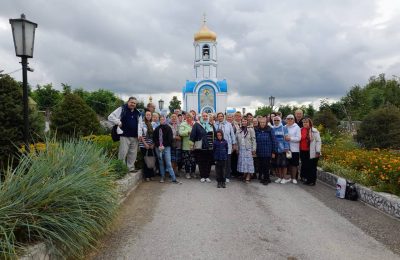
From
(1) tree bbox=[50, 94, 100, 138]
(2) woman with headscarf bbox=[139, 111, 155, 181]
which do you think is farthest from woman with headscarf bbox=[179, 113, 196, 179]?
(1) tree bbox=[50, 94, 100, 138]

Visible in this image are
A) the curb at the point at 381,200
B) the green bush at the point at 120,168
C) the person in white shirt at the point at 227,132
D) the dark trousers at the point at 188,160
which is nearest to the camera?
the curb at the point at 381,200

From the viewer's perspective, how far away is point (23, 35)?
5949mm

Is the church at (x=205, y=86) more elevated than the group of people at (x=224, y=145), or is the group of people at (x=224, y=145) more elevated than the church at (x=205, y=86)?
the church at (x=205, y=86)

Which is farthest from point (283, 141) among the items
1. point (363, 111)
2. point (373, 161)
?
point (363, 111)

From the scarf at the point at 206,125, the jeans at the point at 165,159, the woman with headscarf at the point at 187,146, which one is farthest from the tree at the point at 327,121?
the jeans at the point at 165,159

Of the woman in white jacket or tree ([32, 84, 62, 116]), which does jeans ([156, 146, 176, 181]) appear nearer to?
the woman in white jacket

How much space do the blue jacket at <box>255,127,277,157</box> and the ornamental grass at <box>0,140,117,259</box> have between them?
449 centimetres

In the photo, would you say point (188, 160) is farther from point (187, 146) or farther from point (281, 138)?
point (281, 138)

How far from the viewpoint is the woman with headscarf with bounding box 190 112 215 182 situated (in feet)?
27.0

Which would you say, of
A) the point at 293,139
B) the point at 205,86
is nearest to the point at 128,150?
the point at 293,139

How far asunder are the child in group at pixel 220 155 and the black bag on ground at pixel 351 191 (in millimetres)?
2665

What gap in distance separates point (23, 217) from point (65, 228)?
0.44 metres

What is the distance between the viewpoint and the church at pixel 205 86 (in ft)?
131

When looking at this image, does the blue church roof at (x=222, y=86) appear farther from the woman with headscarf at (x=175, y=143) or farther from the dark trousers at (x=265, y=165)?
the dark trousers at (x=265, y=165)
